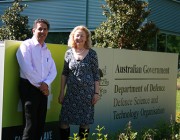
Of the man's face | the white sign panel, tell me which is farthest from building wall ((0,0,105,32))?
the man's face

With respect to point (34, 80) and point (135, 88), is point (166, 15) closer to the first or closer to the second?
point (135, 88)

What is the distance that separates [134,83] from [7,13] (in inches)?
283

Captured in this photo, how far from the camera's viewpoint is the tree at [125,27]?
11609 mm

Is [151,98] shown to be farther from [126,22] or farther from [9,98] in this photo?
[9,98]

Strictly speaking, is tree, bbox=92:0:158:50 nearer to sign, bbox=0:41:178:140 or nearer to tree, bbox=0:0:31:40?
sign, bbox=0:41:178:140

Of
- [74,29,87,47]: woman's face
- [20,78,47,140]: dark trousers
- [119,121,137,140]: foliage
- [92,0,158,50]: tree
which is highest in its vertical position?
[92,0,158,50]: tree

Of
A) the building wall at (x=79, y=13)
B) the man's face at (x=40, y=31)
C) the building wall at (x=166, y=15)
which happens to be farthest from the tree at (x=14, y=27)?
the man's face at (x=40, y=31)

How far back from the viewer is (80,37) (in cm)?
600

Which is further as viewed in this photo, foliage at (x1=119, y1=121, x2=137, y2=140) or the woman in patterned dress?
the woman in patterned dress

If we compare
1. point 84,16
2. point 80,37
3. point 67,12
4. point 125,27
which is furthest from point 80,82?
point 67,12

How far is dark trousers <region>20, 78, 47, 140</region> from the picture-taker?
219 inches

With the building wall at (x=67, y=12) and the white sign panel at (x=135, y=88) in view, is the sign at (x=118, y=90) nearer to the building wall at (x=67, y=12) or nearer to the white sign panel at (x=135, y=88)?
the white sign panel at (x=135, y=88)

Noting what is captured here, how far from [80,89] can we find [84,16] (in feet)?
44.5

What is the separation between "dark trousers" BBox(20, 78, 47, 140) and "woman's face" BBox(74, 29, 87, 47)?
899 mm
